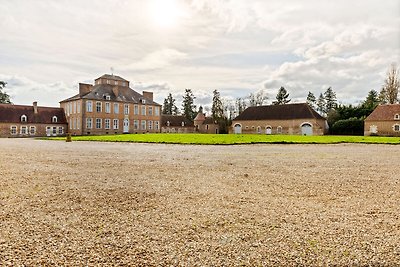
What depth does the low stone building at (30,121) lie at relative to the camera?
45044mm

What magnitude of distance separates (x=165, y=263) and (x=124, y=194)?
2.86 meters

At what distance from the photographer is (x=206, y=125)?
2539 inches

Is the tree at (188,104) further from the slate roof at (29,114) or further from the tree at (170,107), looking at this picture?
the slate roof at (29,114)

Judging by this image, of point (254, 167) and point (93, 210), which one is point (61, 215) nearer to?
point (93, 210)

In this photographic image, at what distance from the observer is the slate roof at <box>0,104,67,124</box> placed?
4544 centimetres

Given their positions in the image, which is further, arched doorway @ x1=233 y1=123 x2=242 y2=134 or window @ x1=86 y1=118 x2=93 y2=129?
arched doorway @ x1=233 y1=123 x2=242 y2=134

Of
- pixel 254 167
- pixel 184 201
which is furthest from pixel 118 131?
pixel 184 201

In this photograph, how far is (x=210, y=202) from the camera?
5098 mm

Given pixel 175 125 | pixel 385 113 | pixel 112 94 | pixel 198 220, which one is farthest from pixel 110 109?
pixel 198 220

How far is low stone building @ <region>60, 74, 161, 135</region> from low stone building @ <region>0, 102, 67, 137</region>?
178cm

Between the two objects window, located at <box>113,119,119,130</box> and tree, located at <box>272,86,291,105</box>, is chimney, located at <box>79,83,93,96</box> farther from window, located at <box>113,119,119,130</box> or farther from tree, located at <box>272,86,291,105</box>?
tree, located at <box>272,86,291,105</box>

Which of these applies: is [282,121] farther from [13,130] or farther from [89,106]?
[13,130]

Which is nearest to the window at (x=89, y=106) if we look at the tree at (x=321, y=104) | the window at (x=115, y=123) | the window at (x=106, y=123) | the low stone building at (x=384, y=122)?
the window at (x=106, y=123)

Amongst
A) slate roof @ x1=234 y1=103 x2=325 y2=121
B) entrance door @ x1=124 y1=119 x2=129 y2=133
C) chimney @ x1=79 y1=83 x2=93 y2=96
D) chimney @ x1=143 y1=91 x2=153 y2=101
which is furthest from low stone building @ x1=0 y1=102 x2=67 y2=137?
slate roof @ x1=234 y1=103 x2=325 y2=121
